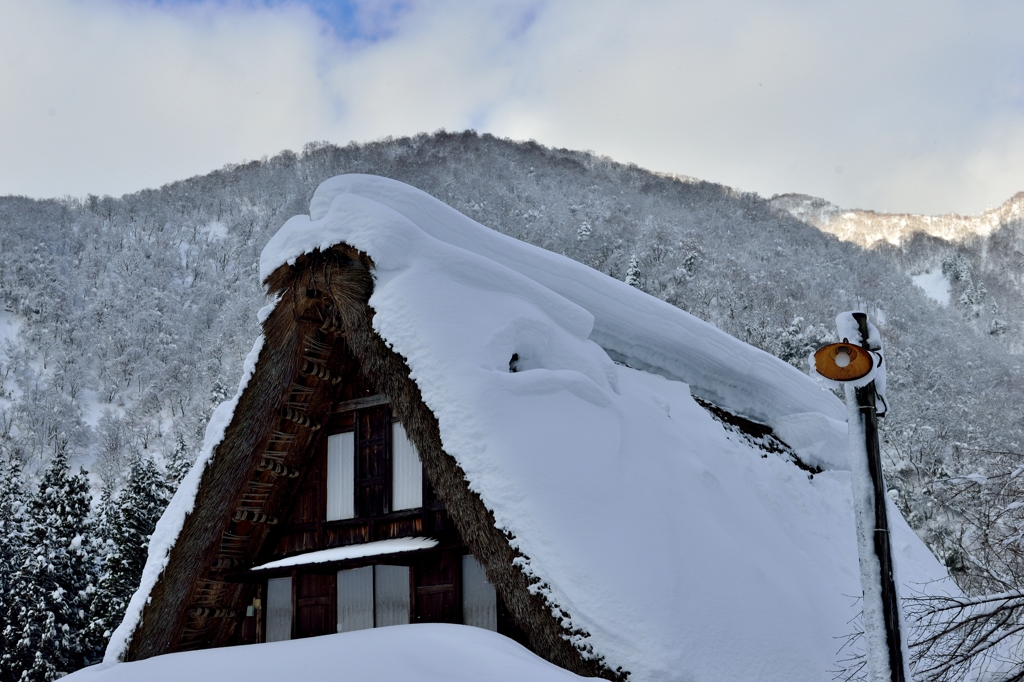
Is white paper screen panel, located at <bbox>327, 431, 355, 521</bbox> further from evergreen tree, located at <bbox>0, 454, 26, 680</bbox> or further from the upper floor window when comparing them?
evergreen tree, located at <bbox>0, 454, 26, 680</bbox>

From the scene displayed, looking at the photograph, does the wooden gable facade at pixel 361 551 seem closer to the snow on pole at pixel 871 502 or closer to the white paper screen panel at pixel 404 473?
the white paper screen panel at pixel 404 473

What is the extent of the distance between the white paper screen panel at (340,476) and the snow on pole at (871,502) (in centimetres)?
506

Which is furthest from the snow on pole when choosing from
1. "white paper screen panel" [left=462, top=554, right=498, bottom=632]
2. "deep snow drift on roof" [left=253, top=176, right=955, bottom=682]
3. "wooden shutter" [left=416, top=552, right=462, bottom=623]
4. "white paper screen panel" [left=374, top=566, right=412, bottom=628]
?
"white paper screen panel" [left=374, top=566, right=412, bottom=628]

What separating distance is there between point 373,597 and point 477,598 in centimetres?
119

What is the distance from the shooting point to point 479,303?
22.5 ft

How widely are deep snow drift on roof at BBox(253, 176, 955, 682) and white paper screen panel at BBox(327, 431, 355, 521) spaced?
185 cm

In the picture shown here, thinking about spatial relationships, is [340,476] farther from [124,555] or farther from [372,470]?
[124,555]

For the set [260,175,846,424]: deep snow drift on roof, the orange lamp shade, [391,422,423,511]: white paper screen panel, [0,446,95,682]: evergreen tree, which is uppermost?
[260,175,846,424]: deep snow drift on roof

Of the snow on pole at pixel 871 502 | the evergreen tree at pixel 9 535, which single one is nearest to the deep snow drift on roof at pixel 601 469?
the snow on pole at pixel 871 502

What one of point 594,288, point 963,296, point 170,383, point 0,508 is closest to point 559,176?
point 963,296

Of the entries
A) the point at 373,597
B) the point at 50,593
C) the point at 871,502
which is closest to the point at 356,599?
the point at 373,597

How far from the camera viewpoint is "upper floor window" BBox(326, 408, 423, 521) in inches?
291

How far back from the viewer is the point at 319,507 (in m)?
7.97

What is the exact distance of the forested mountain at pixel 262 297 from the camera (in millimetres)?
39375
